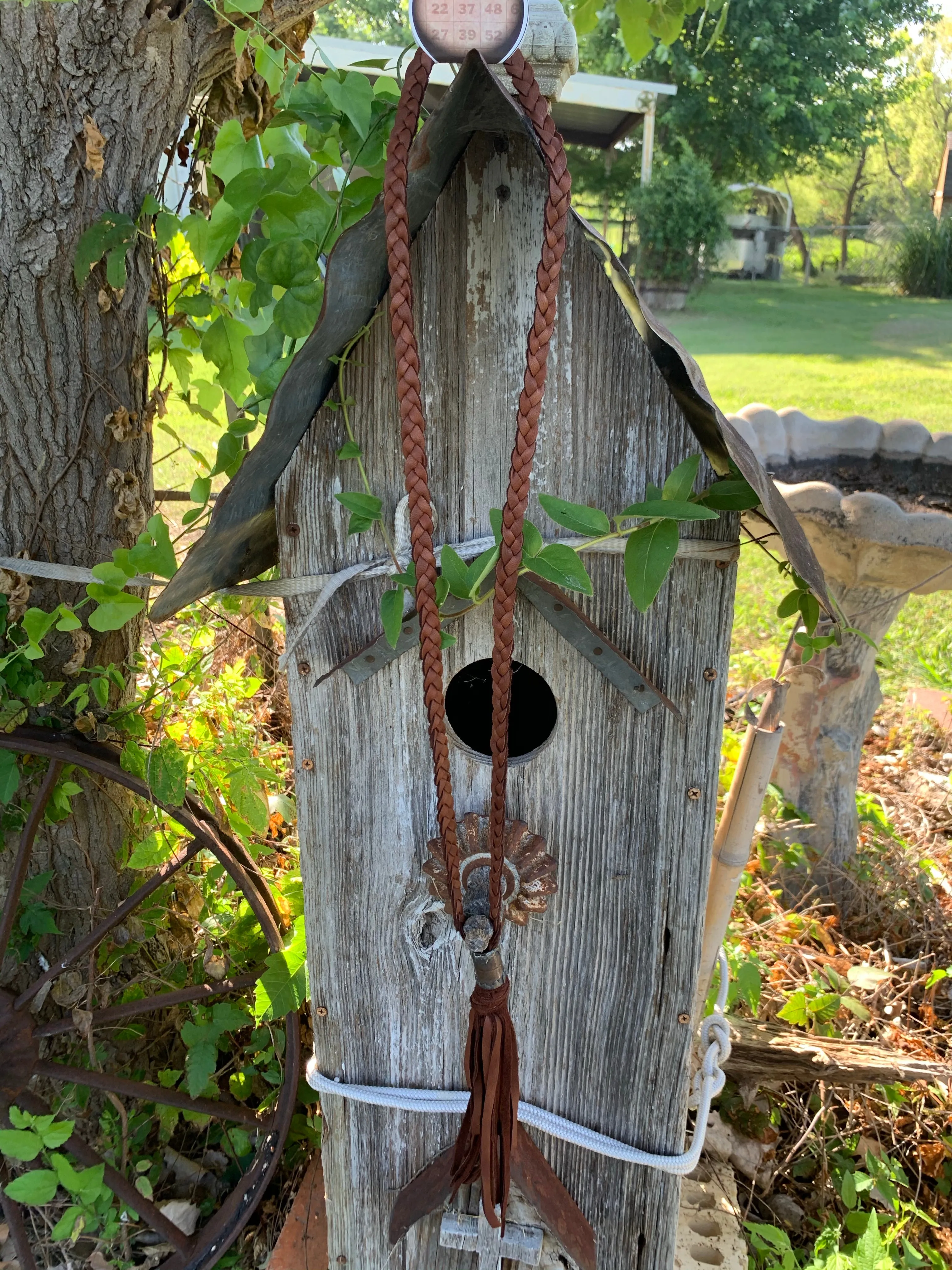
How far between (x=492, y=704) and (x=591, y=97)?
12582mm

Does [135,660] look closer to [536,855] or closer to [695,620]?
[536,855]

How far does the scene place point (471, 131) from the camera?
1008 millimetres

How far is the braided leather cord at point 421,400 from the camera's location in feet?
2.81

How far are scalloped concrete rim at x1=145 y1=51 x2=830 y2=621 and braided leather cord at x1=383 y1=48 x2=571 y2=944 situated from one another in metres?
0.04

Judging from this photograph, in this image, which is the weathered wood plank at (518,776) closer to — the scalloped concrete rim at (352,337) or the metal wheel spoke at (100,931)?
the scalloped concrete rim at (352,337)

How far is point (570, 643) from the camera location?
1233 millimetres

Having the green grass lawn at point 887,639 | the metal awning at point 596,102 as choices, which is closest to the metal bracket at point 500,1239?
the green grass lawn at point 887,639

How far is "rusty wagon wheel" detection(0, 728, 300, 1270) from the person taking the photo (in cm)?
182

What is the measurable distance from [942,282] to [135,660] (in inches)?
546

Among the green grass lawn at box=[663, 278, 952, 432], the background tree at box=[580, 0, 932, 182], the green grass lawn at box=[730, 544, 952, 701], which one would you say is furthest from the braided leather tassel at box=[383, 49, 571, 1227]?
the background tree at box=[580, 0, 932, 182]

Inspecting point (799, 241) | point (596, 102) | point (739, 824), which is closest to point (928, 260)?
point (596, 102)

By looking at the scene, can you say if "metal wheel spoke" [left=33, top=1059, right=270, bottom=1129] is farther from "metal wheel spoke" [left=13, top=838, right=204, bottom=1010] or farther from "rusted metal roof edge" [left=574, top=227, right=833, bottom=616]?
"rusted metal roof edge" [left=574, top=227, right=833, bottom=616]

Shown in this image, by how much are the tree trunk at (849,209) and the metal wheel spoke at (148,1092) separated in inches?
702

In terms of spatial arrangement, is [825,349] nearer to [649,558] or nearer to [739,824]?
[739,824]
